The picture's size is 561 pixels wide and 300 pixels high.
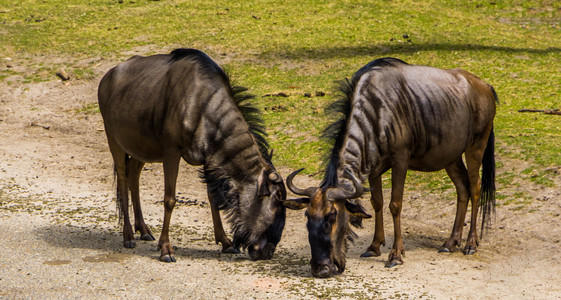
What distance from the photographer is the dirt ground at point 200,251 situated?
24.8 feet

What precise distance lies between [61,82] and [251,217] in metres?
10.7

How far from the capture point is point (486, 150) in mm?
10031

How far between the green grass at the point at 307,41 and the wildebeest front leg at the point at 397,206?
4220 millimetres

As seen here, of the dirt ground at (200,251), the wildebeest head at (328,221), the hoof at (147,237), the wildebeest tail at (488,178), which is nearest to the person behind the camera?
the dirt ground at (200,251)

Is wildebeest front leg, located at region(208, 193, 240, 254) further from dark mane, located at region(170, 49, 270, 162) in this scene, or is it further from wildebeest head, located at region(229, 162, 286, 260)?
dark mane, located at region(170, 49, 270, 162)

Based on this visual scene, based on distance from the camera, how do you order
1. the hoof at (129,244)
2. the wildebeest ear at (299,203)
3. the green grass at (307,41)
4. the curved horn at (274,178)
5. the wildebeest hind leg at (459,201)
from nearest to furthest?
1. the wildebeest ear at (299,203)
2. the curved horn at (274,178)
3. the hoof at (129,244)
4. the wildebeest hind leg at (459,201)
5. the green grass at (307,41)

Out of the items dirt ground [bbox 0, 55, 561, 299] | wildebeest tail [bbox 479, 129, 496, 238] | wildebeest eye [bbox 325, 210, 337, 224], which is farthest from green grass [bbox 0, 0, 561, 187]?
wildebeest eye [bbox 325, 210, 337, 224]

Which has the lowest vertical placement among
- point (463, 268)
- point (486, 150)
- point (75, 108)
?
point (75, 108)

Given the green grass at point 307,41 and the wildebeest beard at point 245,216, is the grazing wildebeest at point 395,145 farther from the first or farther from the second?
the green grass at point 307,41

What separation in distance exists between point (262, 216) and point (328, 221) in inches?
41.5

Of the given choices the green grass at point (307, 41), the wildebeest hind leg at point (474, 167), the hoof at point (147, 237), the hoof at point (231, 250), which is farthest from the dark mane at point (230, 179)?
the green grass at point (307, 41)

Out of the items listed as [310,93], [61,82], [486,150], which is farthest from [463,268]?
[61,82]

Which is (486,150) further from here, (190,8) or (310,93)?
(190,8)

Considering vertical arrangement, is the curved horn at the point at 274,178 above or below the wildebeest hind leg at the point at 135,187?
above
